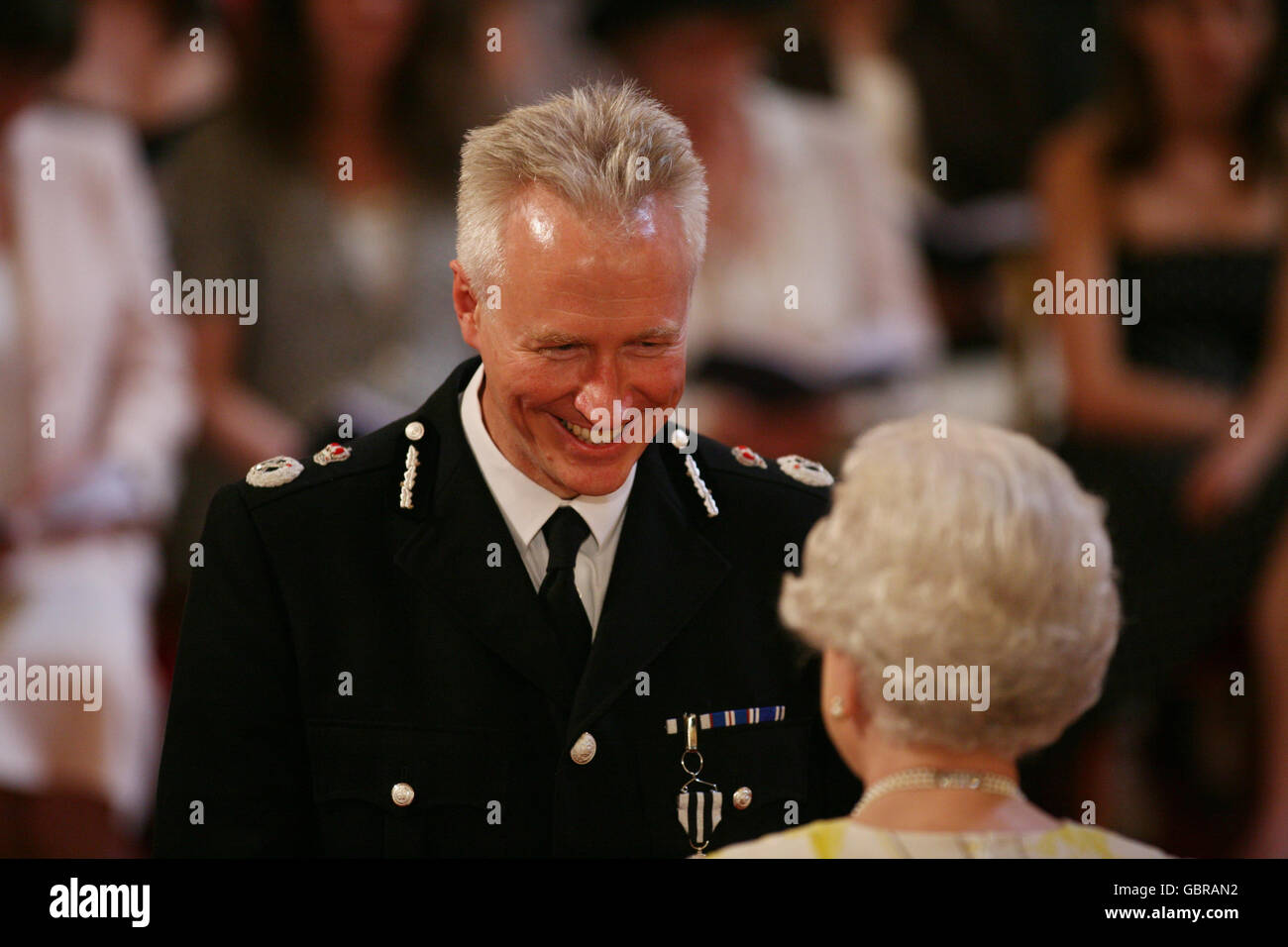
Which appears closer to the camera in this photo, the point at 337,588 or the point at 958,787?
the point at 958,787

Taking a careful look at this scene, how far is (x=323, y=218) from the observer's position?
391cm

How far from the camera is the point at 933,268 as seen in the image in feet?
13.8

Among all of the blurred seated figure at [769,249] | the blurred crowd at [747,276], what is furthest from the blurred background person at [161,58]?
the blurred seated figure at [769,249]

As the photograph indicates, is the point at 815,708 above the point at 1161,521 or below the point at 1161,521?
below

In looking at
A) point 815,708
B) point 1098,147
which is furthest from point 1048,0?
point 815,708

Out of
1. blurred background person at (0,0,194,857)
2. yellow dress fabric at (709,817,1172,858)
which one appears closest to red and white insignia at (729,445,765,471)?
yellow dress fabric at (709,817,1172,858)

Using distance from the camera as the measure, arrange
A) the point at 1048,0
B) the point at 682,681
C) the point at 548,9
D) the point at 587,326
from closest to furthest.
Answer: the point at 587,326
the point at 682,681
the point at 548,9
the point at 1048,0

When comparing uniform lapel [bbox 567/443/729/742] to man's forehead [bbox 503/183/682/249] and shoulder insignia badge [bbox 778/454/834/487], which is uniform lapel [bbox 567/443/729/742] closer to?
shoulder insignia badge [bbox 778/454/834/487]

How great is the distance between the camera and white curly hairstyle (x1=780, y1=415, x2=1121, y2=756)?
1603 mm

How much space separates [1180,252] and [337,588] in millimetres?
2940

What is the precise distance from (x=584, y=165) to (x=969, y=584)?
0.65m

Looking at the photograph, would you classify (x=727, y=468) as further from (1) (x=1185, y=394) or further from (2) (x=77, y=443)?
(1) (x=1185, y=394)

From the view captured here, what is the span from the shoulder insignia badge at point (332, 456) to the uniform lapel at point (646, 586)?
14.8 inches

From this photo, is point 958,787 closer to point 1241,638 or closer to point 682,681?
point 682,681
